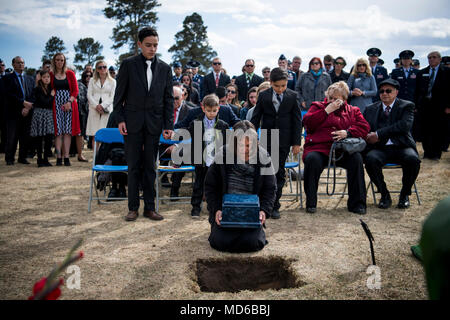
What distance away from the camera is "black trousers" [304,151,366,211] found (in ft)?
18.8

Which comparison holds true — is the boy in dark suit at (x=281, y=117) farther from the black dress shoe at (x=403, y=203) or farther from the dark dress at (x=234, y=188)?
the black dress shoe at (x=403, y=203)

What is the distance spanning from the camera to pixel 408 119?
6.10 metres

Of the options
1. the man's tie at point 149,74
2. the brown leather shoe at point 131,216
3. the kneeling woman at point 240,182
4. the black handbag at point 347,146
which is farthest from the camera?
the black handbag at point 347,146

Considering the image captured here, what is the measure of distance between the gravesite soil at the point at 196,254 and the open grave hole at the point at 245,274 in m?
0.01

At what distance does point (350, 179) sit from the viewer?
5824mm

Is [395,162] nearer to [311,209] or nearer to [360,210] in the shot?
[360,210]

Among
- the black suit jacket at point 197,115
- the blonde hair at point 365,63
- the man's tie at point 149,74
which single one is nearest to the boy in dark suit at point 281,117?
the black suit jacket at point 197,115

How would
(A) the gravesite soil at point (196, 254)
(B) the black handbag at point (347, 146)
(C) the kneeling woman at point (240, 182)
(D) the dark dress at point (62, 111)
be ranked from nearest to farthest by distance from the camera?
(A) the gravesite soil at point (196, 254)
(C) the kneeling woman at point (240, 182)
(B) the black handbag at point (347, 146)
(D) the dark dress at point (62, 111)

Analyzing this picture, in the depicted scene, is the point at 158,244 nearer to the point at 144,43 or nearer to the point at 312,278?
the point at 312,278

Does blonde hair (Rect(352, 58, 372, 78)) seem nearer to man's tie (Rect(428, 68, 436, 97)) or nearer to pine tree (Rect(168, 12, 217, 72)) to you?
man's tie (Rect(428, 68, 436, 97))

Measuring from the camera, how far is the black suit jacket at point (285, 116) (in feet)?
18.2

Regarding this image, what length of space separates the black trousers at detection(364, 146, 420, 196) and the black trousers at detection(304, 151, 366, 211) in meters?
0.34

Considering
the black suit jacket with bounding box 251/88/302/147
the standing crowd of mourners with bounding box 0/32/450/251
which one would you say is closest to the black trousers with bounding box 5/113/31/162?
the standing crowd of mourners with bounding box 0/32/450/251

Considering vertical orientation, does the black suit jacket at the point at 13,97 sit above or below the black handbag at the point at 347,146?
above
